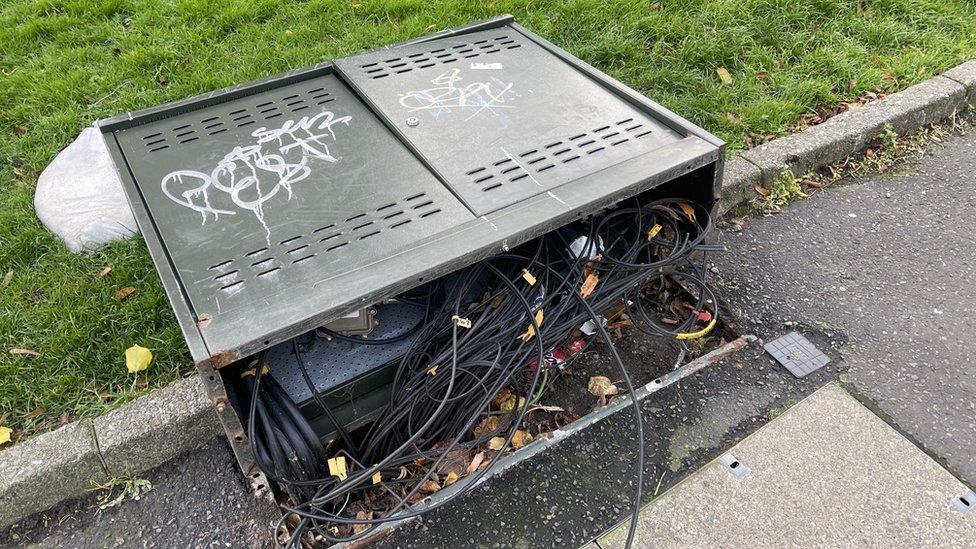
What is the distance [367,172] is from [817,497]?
5.71 feet

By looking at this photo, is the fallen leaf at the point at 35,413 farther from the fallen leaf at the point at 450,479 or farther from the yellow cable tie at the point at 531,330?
the yellow cable tie at the point at 531,330

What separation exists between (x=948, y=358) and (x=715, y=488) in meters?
1.13

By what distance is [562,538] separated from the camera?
2.01 meters

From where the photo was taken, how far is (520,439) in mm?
2332

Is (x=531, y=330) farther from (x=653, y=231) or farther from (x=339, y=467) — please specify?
(x=339, y=467)

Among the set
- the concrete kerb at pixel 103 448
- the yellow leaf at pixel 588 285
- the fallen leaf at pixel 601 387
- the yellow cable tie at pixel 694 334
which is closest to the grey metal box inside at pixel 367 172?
the yellow leaf at pixel 588 285

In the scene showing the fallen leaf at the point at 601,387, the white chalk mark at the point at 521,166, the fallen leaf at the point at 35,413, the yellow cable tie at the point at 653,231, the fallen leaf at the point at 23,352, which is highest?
the white chalk mark at the point at 521,166

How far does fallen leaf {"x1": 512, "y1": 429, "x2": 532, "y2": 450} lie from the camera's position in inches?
91.3

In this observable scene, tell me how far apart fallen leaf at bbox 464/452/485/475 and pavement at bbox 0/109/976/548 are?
107 millimetres

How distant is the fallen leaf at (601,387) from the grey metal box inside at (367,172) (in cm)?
76

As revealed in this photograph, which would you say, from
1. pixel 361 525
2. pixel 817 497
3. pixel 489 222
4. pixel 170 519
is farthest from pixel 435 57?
pixel 817 497

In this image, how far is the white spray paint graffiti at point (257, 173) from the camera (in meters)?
1.96

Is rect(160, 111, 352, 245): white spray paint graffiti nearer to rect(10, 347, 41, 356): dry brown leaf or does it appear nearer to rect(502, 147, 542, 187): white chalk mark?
rect(502, 147, 542, 187): white chalk mark

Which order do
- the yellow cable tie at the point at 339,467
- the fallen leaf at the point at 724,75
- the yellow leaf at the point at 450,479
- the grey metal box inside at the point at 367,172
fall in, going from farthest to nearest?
the fallen leaf at the point at 724,75 < the yellow leaf at the point at 450,479 < the yellow cable tie at the point at 339,467 < the grey metal box inside at the point at 367,172
